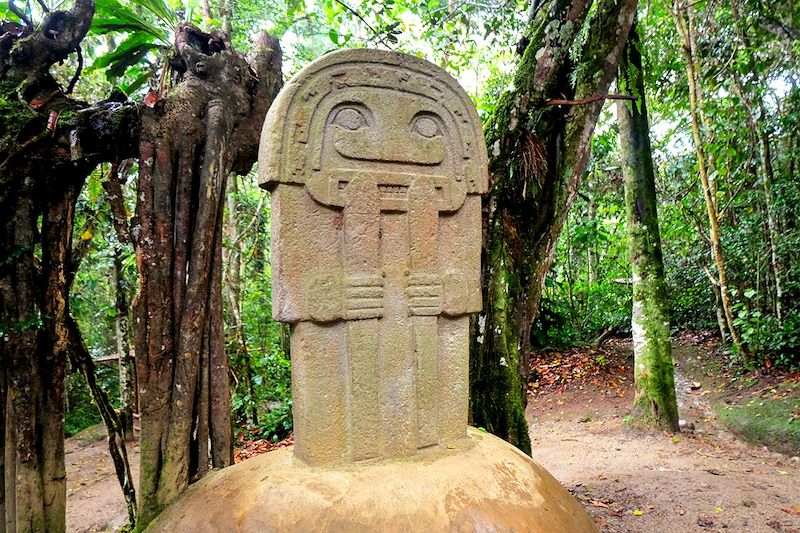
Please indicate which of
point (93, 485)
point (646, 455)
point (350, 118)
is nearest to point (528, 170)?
point (350, 118)

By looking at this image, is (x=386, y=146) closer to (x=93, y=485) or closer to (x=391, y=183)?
(x=391, y=183)

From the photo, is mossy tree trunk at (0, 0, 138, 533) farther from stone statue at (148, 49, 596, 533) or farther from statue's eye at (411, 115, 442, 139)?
statue's eye at (411, 115, 442, 139)

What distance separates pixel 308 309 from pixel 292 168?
27.5 inches

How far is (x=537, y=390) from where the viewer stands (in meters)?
8.61

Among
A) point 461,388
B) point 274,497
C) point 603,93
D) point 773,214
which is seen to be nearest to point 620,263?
point 773,214

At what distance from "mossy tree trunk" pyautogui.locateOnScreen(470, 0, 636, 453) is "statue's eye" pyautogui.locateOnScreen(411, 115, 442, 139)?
46.8 inches

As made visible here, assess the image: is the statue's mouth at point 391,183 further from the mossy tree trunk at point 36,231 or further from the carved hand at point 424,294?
the mossy tree trunk at point 36,231

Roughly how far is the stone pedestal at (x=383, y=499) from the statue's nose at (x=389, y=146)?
1.58 meters

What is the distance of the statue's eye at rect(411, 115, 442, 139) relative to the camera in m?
2.87

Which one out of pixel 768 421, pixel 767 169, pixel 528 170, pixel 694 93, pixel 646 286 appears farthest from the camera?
pixel 767 169

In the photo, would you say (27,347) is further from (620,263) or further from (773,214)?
(620,263)

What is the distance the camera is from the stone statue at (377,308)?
2.41 meters

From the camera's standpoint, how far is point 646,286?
584 cm

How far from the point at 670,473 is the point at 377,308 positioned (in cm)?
339
